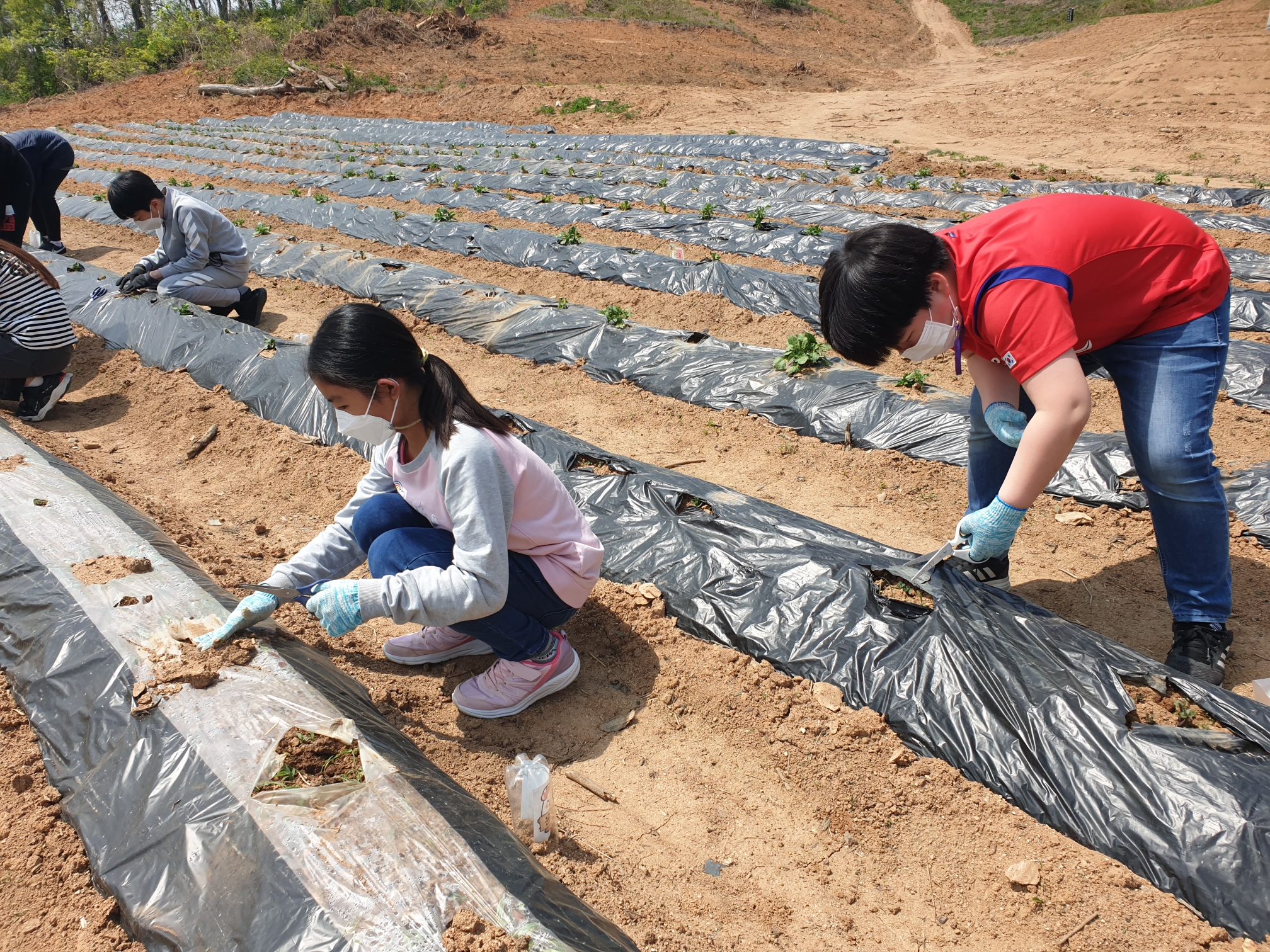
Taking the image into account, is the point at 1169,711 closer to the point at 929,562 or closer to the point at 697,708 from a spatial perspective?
the point at 929,562

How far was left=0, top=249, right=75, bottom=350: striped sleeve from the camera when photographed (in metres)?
4.66

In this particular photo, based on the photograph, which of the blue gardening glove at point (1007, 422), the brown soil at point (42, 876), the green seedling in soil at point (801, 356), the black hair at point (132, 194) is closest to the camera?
the brown soil at point (42, 876)

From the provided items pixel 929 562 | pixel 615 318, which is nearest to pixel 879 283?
pixel 929 562

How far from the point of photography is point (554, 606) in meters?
2.46

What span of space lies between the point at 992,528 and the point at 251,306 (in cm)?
640

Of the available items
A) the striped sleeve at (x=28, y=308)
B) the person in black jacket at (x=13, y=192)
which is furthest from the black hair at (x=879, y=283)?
the person in black jacket at (x=13, y=192)

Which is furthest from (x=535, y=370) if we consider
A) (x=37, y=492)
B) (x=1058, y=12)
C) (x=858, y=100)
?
(x=1058, y=12)

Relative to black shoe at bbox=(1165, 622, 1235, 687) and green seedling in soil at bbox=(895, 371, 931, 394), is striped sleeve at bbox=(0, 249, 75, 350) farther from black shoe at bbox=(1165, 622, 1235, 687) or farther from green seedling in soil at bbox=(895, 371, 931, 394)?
black shoe at bbox=(1165, 622, 1235, 687)

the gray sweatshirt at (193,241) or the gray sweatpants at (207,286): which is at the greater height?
the gray sweatshirt at (193,241)

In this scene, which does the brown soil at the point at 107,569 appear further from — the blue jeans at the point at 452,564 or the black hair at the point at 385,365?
the black hair at the point at 385,365

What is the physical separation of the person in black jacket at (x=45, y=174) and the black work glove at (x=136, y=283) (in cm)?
332

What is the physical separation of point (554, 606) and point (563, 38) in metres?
30.5

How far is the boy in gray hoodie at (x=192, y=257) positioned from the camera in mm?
6000

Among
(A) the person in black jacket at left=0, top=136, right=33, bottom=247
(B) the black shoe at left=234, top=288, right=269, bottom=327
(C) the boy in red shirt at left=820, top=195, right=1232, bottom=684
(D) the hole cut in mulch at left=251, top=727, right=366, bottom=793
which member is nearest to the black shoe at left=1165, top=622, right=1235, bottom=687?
(C) the boy in red shirt at left=820, top=195, right=1232, bottom=684
